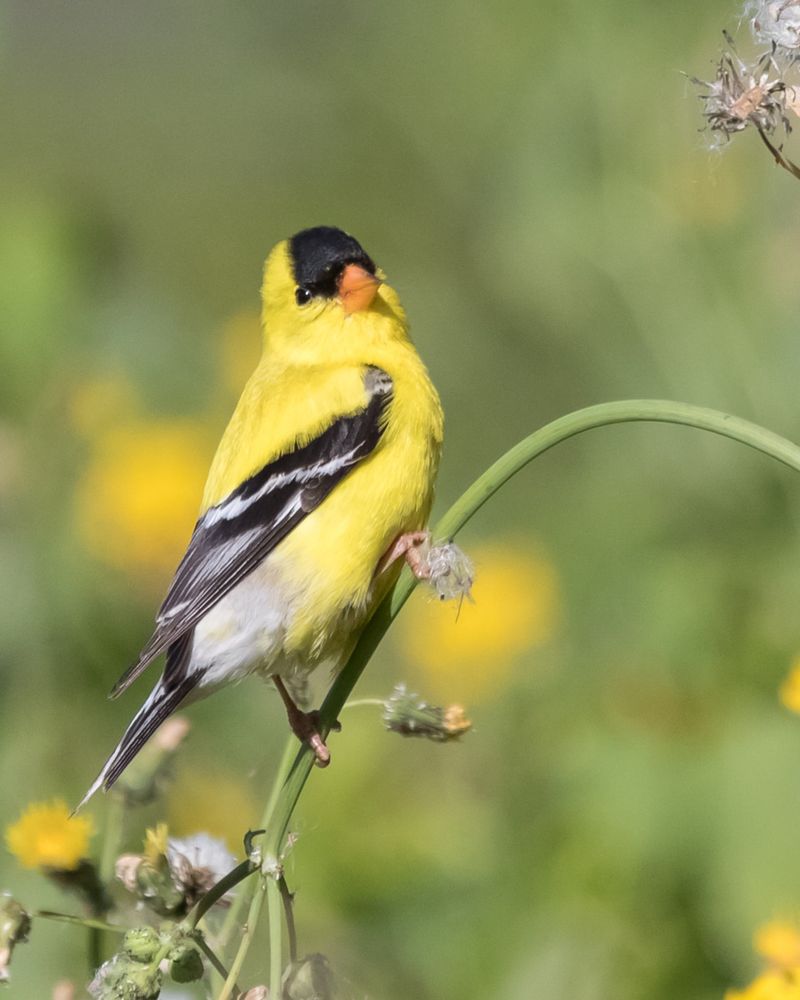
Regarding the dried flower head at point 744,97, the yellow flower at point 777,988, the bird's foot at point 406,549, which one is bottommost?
the yellow flower at point 777,988

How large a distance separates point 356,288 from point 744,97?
122cm

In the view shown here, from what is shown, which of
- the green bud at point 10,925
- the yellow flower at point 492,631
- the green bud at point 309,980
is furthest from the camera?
the yellow flower at point 492,631

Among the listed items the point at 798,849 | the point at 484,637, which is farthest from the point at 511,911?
the point at 484,637

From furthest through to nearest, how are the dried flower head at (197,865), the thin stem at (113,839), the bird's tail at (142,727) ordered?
the bird's tail at (142,727) → the thin stem at (113,839) → the dried flower head at (197,865)

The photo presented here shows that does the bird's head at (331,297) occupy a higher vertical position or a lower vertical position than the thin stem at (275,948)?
higher

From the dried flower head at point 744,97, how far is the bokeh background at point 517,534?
0.42 m

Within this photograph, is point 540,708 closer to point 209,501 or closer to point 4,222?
point 209,501

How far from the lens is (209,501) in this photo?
277 centimetres

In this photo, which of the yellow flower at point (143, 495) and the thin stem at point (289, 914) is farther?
the yellow flower at point (143, 495)

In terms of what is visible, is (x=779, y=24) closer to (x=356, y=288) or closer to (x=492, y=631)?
(x=356, y=288)

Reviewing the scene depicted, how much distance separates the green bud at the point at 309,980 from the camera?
1.72 metres

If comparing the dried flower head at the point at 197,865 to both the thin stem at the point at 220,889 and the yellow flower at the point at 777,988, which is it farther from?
the yellow flower at the point at 777,988

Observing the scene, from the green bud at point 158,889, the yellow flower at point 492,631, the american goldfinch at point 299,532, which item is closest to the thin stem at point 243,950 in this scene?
the green bud at point 158,889

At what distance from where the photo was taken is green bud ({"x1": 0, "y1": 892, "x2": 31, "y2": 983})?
1.86 meters
